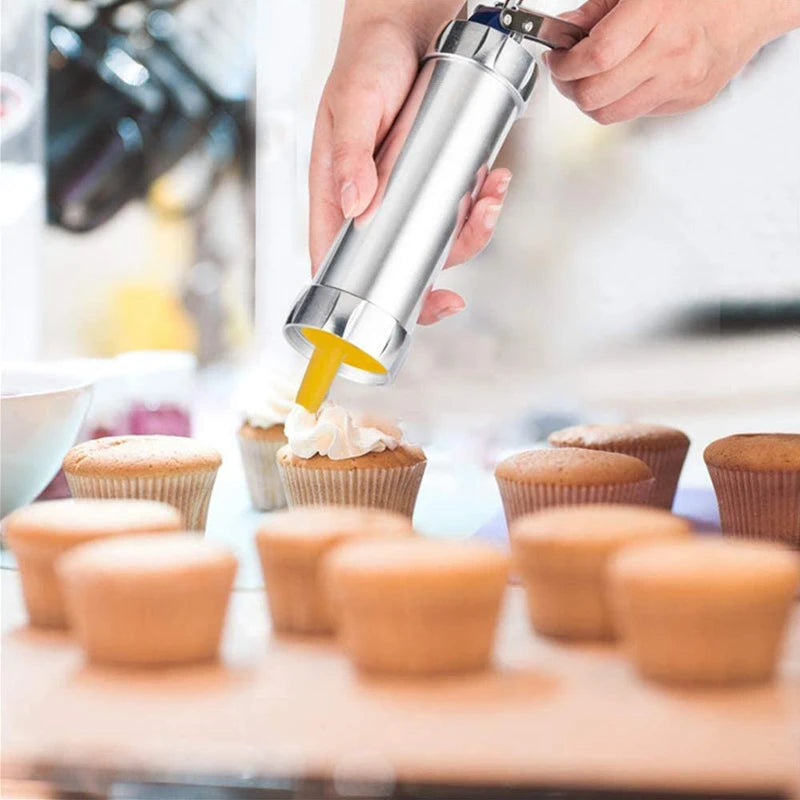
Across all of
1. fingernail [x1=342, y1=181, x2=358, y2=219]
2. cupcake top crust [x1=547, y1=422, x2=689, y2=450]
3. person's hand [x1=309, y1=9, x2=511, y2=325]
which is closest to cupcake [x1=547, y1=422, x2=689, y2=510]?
cupcake top crust [x1=547, y1=422, x2=689, y2=450]

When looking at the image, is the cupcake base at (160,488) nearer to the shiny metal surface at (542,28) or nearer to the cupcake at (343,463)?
the cupcake at (343,463)

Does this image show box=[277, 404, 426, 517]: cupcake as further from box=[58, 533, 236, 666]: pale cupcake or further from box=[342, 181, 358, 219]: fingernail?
box=[58, 533, 236, 666]: pale cupcake

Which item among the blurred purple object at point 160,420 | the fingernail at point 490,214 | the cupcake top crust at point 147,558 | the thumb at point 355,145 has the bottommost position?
the blurred purple object at point 160,420

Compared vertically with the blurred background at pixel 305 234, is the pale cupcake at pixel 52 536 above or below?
below

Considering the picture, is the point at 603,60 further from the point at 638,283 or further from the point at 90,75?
the point at 90,75

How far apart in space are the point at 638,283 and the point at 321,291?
55.0 inches

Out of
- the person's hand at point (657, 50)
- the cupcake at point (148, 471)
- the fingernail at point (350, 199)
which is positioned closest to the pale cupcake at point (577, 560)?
the fingernail at point (350, 199)

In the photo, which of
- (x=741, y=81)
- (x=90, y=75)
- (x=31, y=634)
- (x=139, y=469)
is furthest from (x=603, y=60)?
(x=90, y=75)

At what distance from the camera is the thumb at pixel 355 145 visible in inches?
38.7

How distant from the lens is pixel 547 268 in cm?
228

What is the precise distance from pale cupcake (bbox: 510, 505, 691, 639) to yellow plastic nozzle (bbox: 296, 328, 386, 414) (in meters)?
0.22

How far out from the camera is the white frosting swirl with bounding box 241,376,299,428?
52.5 inches

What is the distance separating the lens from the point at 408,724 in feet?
2.19

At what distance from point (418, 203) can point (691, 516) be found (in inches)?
20.0
